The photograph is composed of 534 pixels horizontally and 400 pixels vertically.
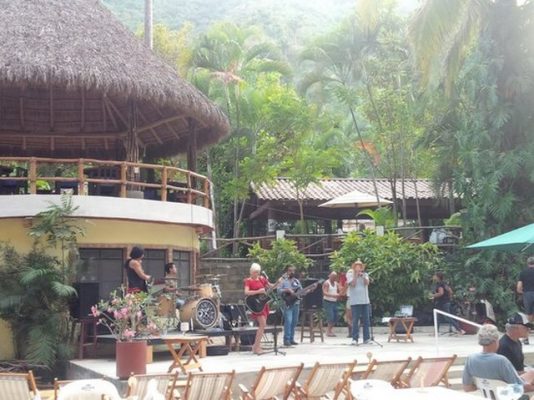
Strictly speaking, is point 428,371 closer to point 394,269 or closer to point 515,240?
point 515,240

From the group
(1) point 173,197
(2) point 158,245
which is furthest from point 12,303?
(1) point 173,197

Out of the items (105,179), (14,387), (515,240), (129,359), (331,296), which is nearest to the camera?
(14,387)

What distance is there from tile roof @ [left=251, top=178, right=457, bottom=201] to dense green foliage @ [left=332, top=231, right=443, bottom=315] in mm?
7718

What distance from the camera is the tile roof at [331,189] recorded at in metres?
29.4

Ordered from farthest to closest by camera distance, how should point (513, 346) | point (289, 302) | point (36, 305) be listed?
1. point (289, 302)
2. point (36, 305)
3. point (513, 346)

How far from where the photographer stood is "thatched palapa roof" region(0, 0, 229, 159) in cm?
1627

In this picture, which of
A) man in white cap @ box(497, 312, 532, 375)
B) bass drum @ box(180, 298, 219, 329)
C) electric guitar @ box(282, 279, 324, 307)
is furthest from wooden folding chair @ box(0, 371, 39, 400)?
electric guitar @ box(282, 279, 324, 307)

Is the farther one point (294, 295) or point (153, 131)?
point (153, 131)

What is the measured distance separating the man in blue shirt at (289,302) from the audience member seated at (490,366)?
7256 millimetres

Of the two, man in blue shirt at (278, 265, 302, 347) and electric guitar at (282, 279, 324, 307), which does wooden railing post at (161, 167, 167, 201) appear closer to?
man in blue shirt at (278, 265, 302, 347)

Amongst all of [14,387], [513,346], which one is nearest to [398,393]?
[513,346]

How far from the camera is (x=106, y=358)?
14867mm

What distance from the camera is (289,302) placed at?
15164 mm

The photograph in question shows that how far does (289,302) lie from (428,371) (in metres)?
6.08
